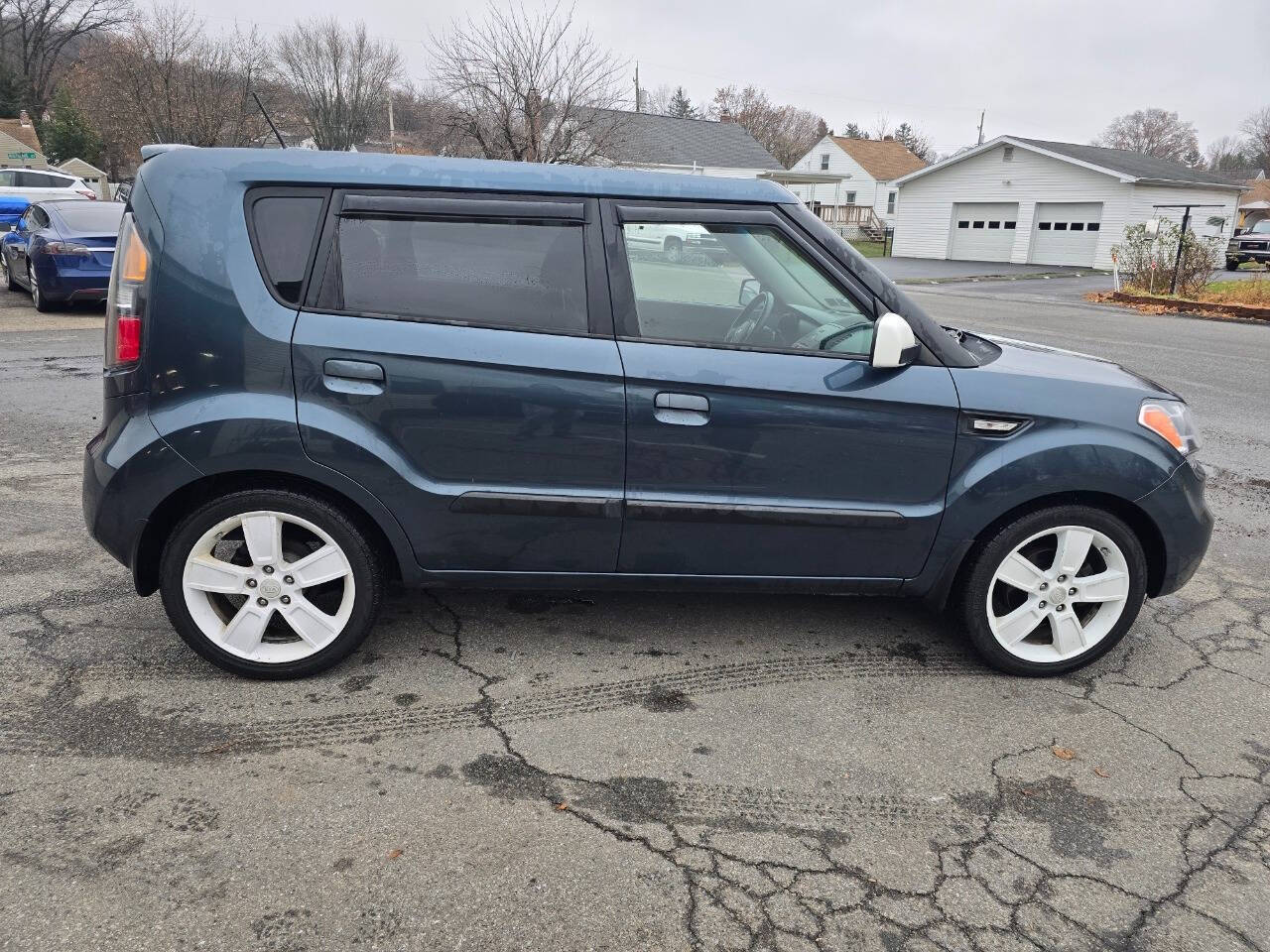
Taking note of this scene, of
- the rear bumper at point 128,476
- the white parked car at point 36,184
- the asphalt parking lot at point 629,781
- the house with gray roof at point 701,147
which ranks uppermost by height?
the house with gray roof at point 701,147

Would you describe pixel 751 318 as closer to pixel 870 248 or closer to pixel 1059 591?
pixel 1059 591

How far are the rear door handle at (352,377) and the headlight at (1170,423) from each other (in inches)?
110

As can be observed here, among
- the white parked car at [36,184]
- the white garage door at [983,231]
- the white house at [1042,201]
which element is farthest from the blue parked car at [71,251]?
the white garage door at [983,231]

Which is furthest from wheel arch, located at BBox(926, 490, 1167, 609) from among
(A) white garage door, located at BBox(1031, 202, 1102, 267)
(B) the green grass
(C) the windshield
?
(B) the green grass

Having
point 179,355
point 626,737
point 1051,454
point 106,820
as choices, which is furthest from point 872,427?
point 106,820

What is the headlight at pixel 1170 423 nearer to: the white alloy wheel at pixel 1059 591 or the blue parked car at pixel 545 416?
the blue parked car at pixel 545 416

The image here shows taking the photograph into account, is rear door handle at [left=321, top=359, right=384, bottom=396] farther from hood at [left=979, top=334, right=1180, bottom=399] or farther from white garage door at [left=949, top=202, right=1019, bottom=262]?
white garage door at [left=949, top=202, right=1019, bottom=262]

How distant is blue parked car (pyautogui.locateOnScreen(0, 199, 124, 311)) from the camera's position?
12.2 metres

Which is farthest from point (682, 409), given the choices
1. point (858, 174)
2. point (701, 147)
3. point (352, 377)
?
point (858, 174)

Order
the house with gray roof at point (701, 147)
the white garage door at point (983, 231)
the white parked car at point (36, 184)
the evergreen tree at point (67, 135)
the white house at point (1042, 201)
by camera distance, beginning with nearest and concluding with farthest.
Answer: the white parked car at point (36, 184) → the white house at point (1042, 201) → the white garage door at point (983, 231) → the house with gray roof at point (701, 147) → the evergreen tree at point (67, 135)

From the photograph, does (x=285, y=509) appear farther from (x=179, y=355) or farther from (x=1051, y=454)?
(x=1051, y=454)

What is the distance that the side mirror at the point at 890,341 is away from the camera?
3184mm

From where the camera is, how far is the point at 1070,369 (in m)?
3.66

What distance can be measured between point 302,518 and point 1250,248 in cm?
4011
